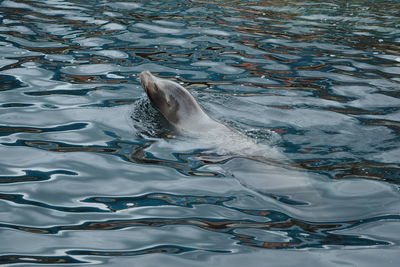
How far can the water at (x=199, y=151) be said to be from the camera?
11.3ft

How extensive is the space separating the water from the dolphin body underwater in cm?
2

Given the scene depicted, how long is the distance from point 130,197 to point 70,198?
39 cm

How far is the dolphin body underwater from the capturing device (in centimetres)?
392

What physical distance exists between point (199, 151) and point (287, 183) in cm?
92

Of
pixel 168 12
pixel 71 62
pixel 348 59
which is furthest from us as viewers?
pixel 168 12

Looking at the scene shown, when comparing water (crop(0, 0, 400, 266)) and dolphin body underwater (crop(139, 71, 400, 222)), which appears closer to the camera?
water (crop(0, 0, 400, 266))

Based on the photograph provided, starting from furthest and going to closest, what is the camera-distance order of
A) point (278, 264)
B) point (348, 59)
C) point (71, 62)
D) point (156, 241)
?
point (348, 59), point (71, 62), point (156, 241), point (278, 264)

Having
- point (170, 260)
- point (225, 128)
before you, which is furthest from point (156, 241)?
point (225, 128)

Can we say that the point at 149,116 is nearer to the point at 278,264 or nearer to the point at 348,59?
the point at 278,264

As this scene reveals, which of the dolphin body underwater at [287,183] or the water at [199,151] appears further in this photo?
the dolphin body underwater at [287,183]

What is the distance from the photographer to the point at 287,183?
4238mm

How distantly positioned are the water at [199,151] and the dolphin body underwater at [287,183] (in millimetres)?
15

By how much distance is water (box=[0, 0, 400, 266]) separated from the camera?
345cm

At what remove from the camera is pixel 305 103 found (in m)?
6.33
